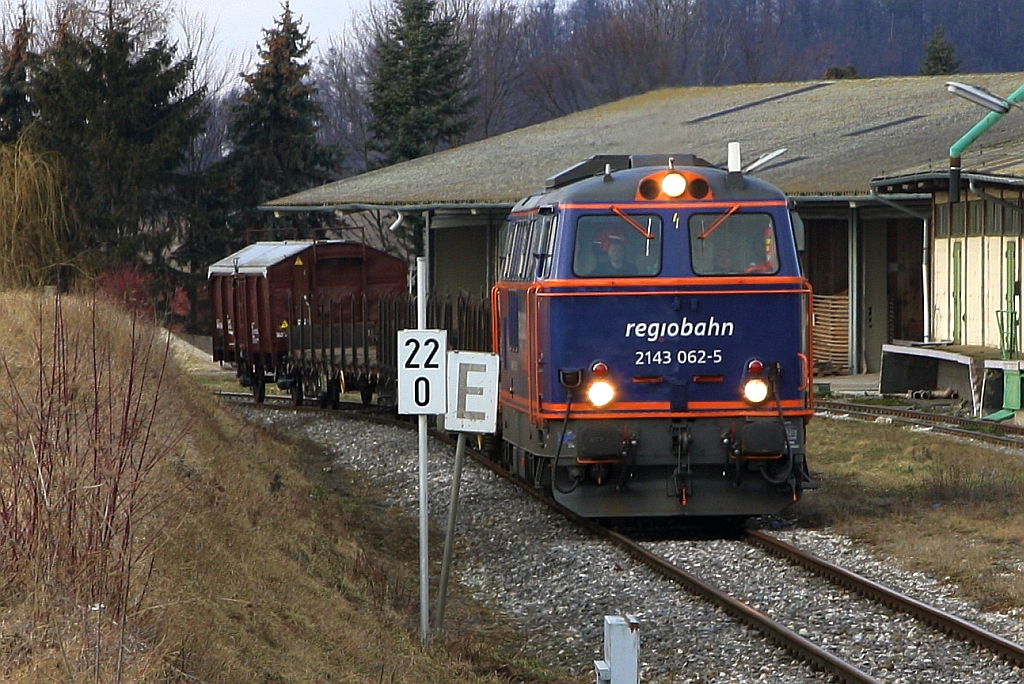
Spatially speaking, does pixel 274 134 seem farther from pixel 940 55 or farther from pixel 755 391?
pixel 755 391

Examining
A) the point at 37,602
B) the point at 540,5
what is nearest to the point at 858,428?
the point at 37,602

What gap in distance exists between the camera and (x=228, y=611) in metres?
8.09

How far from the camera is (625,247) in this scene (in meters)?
12.3

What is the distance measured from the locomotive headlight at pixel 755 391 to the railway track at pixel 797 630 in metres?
1.23

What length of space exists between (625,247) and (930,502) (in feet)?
14.5

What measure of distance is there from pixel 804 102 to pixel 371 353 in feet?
61.0

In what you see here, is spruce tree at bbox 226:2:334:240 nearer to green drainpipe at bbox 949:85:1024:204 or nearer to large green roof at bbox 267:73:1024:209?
large green roof at bbox 267:73:1024:209

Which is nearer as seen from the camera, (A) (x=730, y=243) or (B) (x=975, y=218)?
(A) (x=730, y=243)

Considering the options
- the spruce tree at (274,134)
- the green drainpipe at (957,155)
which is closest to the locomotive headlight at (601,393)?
the green drainpipe at (957,155)

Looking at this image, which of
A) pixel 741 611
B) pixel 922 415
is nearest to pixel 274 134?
pixel 922 415

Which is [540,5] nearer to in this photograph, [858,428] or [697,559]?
[858,428]

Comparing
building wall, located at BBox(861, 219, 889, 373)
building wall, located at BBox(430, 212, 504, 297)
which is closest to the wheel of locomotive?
building wall, located at BBox(430, 212, 504, 297)

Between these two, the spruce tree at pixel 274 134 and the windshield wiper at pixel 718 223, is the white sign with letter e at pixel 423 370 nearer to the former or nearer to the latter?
the windshield wiper at pixel 718 223

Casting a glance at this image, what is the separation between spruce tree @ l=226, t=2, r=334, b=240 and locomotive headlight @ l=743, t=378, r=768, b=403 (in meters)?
38.6
